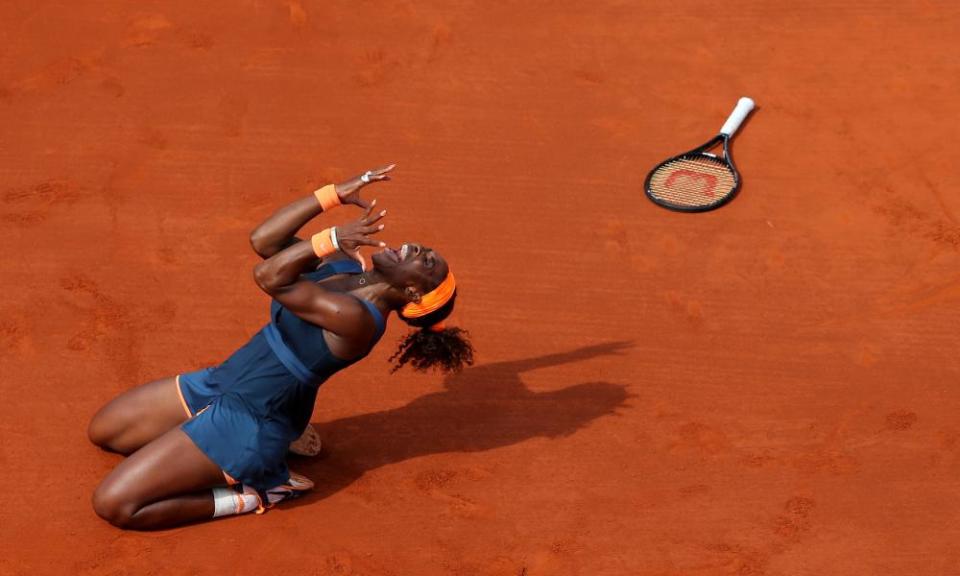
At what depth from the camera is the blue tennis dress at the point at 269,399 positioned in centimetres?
613

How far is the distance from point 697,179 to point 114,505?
4.21 metres

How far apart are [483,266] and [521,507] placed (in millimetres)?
1811

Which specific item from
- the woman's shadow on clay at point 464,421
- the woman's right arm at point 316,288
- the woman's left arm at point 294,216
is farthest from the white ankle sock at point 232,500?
the woman's left arm at point 294,216

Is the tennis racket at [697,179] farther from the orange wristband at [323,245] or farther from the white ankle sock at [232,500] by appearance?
the white ankle sock at [232,500]

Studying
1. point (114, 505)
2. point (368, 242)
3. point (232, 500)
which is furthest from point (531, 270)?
point (114, 505)

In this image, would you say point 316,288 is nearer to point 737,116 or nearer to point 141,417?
point 141,417

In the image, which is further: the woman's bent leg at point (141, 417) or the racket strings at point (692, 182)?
the racket strings at point (692, 182)

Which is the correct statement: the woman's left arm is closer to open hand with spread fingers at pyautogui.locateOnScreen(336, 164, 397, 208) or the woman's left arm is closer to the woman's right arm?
open hand with spread fingers at pyautogui.locateOnScreen(336, 164, 397, 208)

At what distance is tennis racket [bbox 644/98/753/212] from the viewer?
8.27 meters

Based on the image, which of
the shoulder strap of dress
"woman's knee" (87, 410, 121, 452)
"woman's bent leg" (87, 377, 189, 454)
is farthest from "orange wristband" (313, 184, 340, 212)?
"woman's knee" (87, 410, 121, 452)

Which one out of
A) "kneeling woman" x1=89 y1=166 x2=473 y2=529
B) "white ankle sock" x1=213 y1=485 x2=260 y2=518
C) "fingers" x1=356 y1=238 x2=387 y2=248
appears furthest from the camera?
"white ankle sock" x1=213 y1=485 x2=260 y2=518

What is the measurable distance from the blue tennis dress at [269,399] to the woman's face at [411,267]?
175 millimetres

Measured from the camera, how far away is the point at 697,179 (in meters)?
8.47

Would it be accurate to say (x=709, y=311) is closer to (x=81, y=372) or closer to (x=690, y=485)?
(x=690, y=485)
